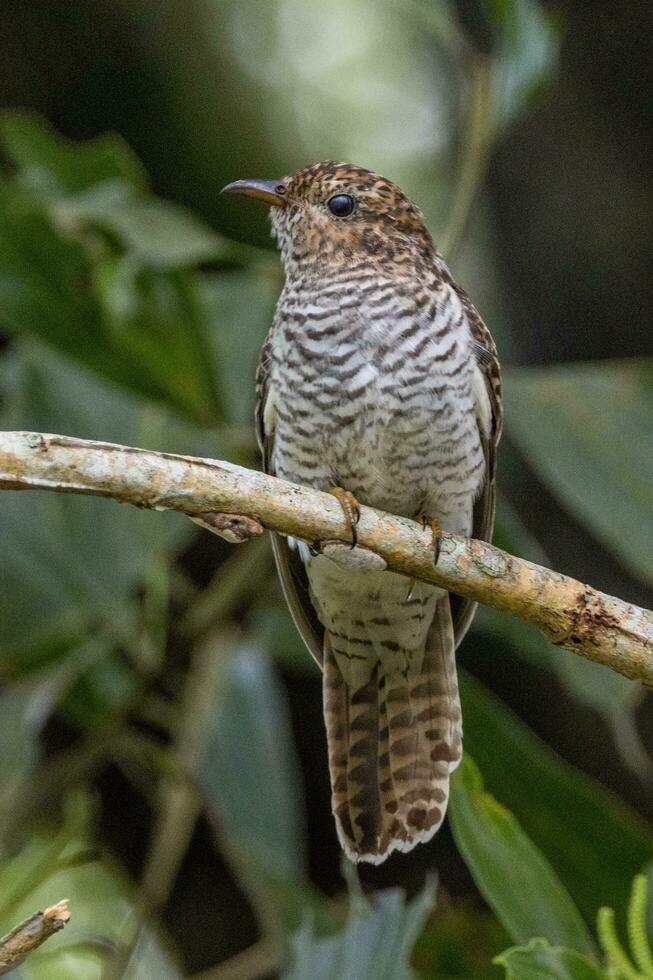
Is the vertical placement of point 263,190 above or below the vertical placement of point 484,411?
above

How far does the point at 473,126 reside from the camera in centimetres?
353

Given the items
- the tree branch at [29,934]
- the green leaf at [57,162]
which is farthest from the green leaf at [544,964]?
the green leaf at [57,162]

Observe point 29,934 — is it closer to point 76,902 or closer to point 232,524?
point 232,524

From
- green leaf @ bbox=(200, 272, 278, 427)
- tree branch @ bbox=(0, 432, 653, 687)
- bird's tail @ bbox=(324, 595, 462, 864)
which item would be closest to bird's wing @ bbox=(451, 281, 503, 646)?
bird's tail @ bbox=(324, 595, 462, 864)

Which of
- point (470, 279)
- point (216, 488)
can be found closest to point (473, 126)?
point (470, 279)

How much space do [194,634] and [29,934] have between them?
1852 mm

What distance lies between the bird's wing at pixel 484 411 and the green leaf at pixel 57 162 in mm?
1206

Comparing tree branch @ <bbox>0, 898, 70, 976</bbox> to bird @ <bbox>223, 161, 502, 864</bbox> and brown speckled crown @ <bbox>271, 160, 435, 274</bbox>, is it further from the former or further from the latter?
brown speckled crown @ <bbox>271, 160, 435, 274</bbox>

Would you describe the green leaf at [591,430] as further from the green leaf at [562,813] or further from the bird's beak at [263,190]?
the bird's beak at [263,190]

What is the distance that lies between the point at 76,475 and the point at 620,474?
1.86 meters

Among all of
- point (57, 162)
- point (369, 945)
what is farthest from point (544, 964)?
point (57, 162)

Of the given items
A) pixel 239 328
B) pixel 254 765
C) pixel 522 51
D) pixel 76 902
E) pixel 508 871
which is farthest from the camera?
pixel 76 902

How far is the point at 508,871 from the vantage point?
2.29 metres

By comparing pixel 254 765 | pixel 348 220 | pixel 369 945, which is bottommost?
pixel 254 765
